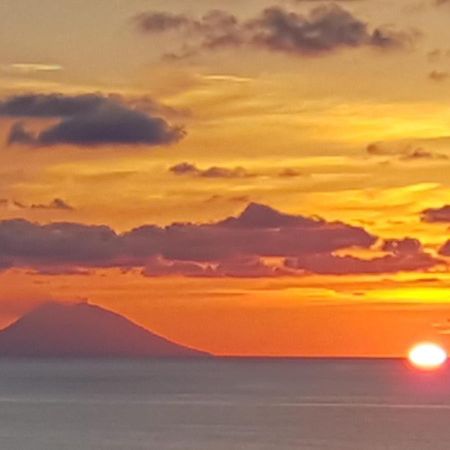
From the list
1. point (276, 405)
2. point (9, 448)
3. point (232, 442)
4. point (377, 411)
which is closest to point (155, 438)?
point (232, 442)

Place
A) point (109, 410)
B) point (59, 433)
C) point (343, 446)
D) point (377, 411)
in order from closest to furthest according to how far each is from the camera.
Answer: point (343, 446) < point (59, 433) < point (377, 411) < point (109, 410)

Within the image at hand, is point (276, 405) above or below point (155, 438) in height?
above

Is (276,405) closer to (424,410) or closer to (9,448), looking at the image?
(424,410)

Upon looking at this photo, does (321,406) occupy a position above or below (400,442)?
above

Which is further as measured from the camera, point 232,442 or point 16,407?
point 16,407

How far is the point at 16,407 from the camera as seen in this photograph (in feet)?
622

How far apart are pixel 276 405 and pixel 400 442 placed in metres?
63.1

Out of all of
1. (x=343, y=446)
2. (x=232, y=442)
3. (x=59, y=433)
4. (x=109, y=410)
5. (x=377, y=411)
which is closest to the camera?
(x=343, y=446)

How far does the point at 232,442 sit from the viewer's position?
12812 centimetres

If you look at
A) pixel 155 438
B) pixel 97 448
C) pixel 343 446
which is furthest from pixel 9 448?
pixel 343 446

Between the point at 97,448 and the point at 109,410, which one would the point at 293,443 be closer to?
the point at 97,448

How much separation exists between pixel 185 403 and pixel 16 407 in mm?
20615

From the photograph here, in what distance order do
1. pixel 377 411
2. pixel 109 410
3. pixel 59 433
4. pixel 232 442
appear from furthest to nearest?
1. pixel 109 410
2. pixel 377 411
3. pixel 59 433
4. pixel 232 442

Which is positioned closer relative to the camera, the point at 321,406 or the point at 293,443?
the point at 293,443
